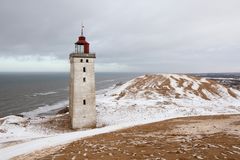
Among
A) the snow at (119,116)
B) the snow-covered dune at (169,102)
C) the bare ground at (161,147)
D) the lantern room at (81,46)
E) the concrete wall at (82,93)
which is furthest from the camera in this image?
the snow-covered dune at (169,102)

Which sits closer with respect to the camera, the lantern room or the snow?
the snow

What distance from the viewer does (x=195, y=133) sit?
22938 millimetres

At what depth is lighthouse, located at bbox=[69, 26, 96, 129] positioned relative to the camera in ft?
105

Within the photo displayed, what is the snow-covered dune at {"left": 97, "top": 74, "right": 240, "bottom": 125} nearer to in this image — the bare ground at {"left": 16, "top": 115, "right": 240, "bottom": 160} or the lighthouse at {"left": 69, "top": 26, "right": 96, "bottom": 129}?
the lighthouse at {"left": 69, "top": 26, "right": 96, "bottom": 129}

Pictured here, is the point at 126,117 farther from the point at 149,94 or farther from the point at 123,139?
the point at 149,94

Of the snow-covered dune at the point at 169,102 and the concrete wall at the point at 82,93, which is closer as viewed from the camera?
the concrete wall at the point at 82,93

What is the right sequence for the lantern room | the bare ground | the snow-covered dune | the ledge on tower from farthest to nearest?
the snow-covered dune < the lantern room < the ledge on tower < the bare ground

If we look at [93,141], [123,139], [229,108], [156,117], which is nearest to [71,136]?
[93,141]

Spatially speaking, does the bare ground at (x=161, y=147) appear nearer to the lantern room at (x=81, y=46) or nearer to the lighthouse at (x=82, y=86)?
the lighthouse at (x=82, y=86)

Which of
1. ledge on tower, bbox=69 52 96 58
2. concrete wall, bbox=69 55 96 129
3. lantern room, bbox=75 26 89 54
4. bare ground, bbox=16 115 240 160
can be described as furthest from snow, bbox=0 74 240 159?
lantern room, bbox=75 26 89 54

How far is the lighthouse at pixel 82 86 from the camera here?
31.9 metres

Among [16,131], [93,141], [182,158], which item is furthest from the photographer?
[16,131]

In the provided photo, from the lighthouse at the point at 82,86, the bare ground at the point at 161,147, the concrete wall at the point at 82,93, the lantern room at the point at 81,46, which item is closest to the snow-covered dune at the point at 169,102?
the concrete wall at the point at 82,93

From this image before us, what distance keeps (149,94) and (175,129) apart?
1177 inches
